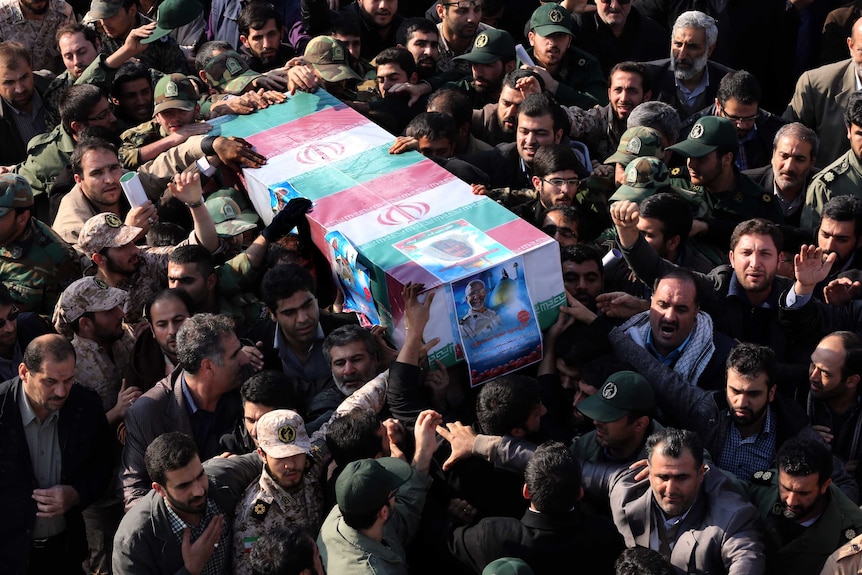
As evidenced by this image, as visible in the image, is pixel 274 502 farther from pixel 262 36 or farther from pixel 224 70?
pixel 262 36

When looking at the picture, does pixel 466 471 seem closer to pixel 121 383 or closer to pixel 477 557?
pixel 477 557

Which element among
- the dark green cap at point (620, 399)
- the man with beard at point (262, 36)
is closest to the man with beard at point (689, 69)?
the man with beard at point (262, 36)

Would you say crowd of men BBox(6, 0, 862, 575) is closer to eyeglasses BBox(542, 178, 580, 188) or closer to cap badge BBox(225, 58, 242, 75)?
eyeglasses BBox(542, 178, 580, 188)

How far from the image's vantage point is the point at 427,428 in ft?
24.3

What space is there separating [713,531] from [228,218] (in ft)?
12.5

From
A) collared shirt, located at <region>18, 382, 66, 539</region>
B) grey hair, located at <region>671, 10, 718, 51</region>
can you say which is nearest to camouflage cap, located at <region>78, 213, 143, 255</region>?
collared shirt, located at <region>18, 382, 66, 539</region>

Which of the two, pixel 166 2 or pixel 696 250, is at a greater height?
pixel 166 2

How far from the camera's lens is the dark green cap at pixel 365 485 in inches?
261

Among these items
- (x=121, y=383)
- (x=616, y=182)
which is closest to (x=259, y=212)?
(x=121, y=383)

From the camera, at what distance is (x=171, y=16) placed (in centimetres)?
1054

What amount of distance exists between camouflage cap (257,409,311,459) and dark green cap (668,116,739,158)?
3583 mm

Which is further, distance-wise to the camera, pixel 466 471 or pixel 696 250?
pixel 696 250

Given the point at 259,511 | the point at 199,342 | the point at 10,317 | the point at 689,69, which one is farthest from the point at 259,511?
the point at 689,69

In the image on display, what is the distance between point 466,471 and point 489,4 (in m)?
5.73
